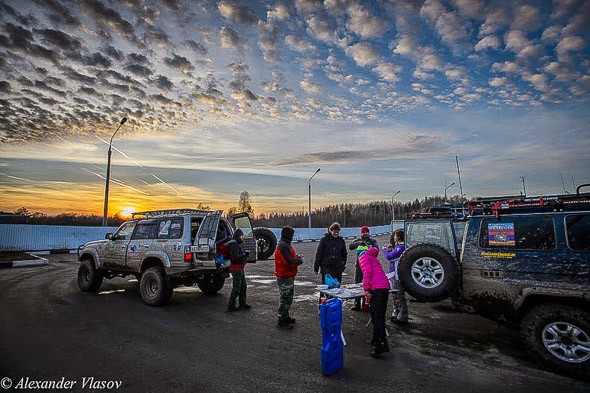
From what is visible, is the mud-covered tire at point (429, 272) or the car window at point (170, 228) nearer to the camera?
the mud-covered tire at point (429, 272)

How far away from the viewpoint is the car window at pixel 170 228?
7609mm

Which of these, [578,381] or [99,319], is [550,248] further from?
[99,319]

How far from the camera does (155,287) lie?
7.46 m

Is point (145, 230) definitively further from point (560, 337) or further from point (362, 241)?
point (560, 337)

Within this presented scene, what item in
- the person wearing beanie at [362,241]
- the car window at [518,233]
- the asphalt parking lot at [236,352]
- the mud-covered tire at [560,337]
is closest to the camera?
the asphalt parking lot at [236,352]

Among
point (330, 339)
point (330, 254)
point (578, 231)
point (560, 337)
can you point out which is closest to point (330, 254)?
point (330, 254)

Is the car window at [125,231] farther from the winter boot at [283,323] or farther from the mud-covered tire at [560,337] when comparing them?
the mud-covered tire at [560,337]

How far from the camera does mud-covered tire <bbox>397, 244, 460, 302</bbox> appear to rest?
495cm

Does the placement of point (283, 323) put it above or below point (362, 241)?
below

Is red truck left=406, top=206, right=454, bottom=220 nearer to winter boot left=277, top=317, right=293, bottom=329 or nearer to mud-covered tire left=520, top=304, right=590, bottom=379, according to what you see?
mud-covered tire left=520, top=304, right=590, bottom=379

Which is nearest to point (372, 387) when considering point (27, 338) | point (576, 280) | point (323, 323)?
point (323, 323)

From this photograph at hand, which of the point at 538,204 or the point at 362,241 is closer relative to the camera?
the point at 538,204

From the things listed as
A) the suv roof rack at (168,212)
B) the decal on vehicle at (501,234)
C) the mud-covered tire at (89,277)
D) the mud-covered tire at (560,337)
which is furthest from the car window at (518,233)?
the mud-covered tire at (89,277)

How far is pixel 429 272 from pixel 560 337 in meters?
1.75
